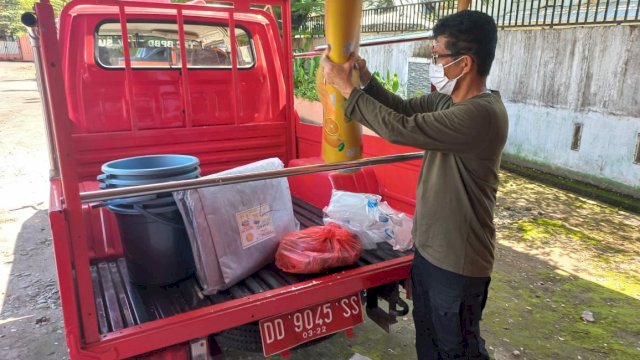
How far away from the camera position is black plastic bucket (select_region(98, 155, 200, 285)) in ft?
5.94

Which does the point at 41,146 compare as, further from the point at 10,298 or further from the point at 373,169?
the point at 373,169

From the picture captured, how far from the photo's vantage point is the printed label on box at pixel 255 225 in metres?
1.95

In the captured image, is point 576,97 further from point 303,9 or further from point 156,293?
point 303,9

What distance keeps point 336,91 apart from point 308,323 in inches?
39.7

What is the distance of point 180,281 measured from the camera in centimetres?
199

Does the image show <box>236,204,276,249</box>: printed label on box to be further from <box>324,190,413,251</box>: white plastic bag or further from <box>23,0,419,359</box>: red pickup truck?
<box>324,190,413,251</box>: white plastic bag

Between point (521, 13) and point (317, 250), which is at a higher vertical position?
point (521, 13)

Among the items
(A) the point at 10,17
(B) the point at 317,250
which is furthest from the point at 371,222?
(A) the point at 10,17

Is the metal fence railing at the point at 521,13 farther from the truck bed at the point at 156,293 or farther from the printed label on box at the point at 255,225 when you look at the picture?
the printed label on box at the point at 255,225

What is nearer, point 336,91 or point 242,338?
point 242,338

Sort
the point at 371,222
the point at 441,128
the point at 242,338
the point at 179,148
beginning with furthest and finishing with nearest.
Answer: the point at 179,148
the point at 371,222
the point at 242,338
the point at 441,128

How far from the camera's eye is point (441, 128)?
4.91ft

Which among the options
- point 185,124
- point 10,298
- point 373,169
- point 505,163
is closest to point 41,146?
point 10,298

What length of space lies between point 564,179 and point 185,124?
17.5ft
